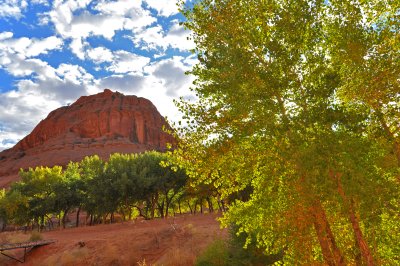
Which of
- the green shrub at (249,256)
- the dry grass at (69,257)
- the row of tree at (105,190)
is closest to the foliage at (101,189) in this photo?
the row of tree at (105,190)

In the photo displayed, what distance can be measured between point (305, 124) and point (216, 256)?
545 inches

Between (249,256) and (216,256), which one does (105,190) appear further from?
(249,256)

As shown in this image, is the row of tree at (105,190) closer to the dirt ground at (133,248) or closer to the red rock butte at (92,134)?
the dirt ground at (133,248)

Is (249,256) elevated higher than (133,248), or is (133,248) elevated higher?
(249,256)

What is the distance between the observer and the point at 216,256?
19609 millimetres

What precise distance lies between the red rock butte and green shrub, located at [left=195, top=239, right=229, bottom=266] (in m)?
128

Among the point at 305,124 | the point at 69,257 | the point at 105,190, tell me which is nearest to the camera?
the point at 305,124

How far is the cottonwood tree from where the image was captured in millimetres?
7844

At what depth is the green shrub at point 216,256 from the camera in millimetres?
19111

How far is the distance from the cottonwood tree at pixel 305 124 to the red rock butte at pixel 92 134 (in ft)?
453

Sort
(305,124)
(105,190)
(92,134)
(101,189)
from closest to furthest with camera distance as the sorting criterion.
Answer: (305,124) < (105,190) < (101,189) < (92,134)

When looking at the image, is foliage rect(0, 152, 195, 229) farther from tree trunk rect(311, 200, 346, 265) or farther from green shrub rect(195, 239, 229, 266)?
tree trunk rect(311, 200, 346, 265)

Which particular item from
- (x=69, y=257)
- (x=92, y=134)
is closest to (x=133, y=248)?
(x=69, y=257)

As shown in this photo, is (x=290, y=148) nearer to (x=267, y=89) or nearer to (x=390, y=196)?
(x=267, y=89)
